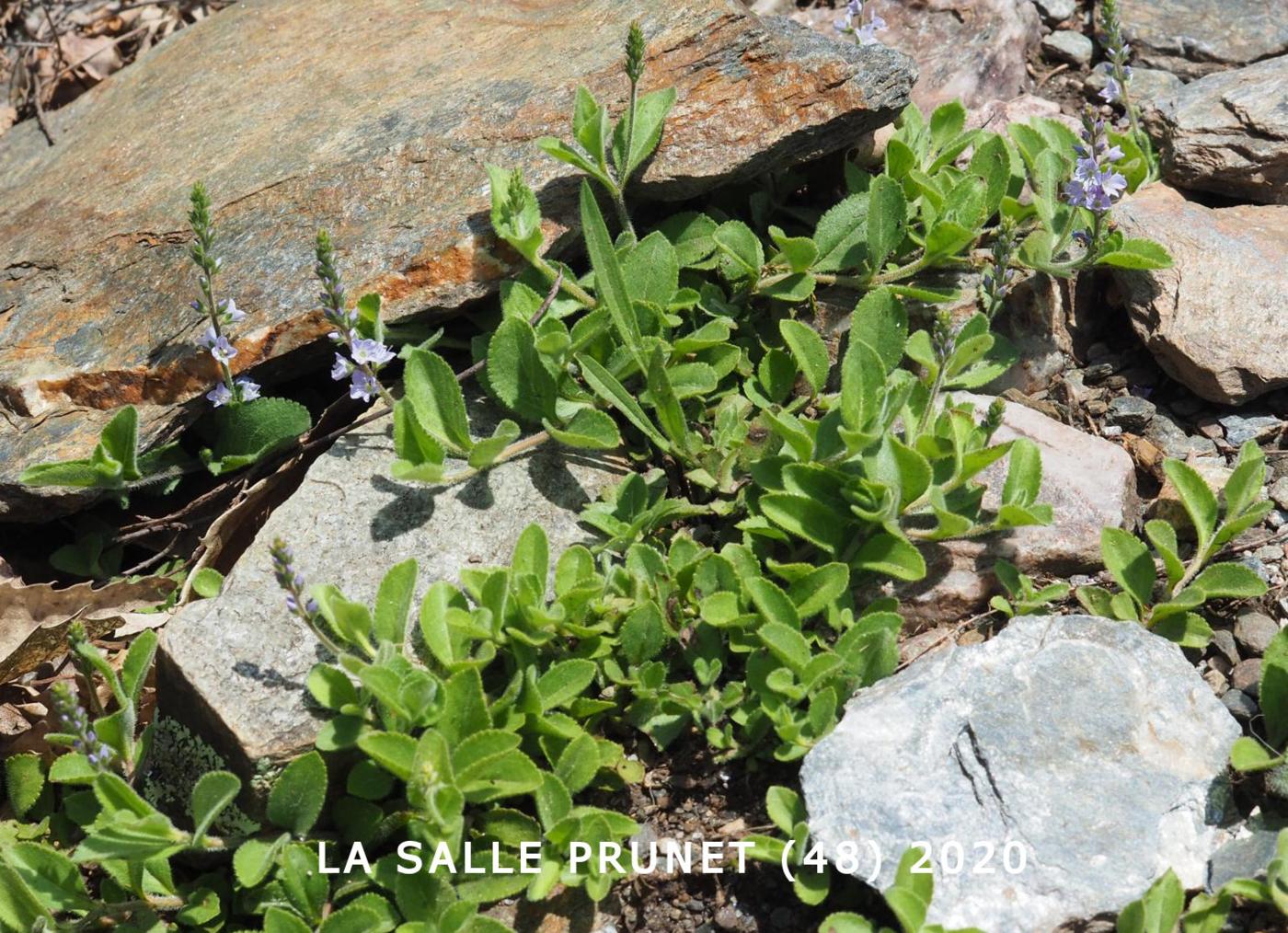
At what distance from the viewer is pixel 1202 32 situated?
558 centimetres

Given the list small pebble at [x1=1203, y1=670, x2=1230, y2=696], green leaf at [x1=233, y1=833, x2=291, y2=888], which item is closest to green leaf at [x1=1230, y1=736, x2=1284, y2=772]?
small pebble at [x1=1203, y1=670, x2=1230, y2=696]

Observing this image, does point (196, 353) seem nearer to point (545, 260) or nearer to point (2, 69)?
point (545, 260)

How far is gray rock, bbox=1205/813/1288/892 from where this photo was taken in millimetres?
3102

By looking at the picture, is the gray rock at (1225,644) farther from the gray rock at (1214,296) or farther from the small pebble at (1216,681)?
the gray rock at (1214,296)

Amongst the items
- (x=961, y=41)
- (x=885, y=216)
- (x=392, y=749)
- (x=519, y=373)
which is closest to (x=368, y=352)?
(x=519, y=373)

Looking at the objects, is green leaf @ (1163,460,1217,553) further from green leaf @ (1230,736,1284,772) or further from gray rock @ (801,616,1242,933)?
green leaf @ (1230,736,1284,772)

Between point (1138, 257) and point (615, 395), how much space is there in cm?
176

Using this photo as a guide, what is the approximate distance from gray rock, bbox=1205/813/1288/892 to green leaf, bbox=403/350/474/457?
2319 mm

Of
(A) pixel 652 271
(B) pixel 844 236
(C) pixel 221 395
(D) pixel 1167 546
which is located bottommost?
(D) pixel 1167 546

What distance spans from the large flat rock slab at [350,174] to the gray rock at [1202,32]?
177 centimetres

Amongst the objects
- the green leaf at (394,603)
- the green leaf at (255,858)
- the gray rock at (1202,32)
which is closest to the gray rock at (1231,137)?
the gray rock at (1202,32)

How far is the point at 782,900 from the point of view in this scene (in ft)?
11.1

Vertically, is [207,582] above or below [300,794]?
above

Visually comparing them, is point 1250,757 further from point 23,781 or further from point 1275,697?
point 23,781
